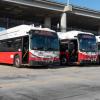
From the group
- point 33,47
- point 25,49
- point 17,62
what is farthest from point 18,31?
point 33,47

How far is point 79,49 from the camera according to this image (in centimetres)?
2616

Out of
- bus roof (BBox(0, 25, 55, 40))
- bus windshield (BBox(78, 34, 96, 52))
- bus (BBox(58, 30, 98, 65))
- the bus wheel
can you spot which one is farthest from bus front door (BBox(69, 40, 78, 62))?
the bus wheel

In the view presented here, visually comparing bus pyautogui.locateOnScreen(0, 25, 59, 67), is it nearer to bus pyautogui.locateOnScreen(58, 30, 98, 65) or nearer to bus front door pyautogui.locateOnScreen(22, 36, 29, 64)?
bus front door pyautogui.locateOnScreen(22, 36, 29, 64)

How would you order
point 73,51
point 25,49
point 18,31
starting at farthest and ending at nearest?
point 73,51
point 18,31
point 25,49

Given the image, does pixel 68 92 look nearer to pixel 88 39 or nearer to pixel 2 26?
pixel 88 39

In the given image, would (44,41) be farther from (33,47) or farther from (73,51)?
(73,51)

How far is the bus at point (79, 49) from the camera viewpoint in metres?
26.1

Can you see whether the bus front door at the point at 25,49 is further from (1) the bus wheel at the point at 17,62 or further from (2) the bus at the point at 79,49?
(2) the bus at the point at 79,49

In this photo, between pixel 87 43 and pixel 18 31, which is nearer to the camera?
pixel 18 31

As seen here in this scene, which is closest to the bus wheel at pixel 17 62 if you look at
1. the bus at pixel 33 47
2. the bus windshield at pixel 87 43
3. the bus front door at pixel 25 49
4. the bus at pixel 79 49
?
the bus at pixel 33 47

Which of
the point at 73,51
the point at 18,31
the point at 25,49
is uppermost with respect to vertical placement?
the point at 18,31

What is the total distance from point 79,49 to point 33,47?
212 inches

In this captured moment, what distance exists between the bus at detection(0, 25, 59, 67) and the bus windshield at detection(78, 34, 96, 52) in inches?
133

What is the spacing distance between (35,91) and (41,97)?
119 centimetres
